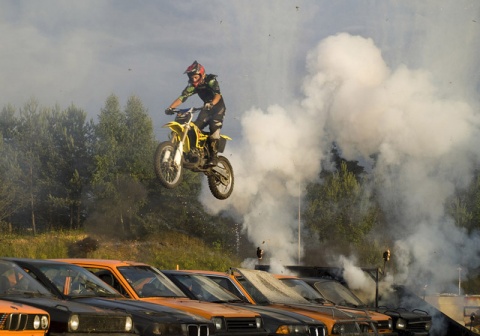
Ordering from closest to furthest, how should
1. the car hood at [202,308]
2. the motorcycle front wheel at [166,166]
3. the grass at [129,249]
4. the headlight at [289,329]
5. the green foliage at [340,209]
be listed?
the car hood at [202,308] < the headlight at [289,329] < the motorcycle front wheel at [166,166] < the grass at [129,249] < the green foliage at [340,209]

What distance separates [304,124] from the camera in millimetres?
34688

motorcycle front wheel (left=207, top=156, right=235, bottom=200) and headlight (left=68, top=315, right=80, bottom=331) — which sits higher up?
motorcycle front wheel (left=207, top=156, right=235, bottom=200)

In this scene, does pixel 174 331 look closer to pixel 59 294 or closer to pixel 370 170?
pixel 59 294

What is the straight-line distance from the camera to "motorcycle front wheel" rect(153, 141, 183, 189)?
21.9m

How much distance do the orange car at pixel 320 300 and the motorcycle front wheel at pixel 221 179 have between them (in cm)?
735

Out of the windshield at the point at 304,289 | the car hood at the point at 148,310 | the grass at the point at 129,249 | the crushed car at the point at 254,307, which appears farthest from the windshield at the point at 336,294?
the grass at the point at 129,249

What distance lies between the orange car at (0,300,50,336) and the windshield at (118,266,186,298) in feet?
10.4

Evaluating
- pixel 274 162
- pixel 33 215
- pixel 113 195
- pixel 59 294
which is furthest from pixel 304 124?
pixel 59 294

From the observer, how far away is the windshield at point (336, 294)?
17.3 m

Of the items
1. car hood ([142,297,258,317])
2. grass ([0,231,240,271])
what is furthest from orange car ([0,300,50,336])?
grass ([0,231,240,271])

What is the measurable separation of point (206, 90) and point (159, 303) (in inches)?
465

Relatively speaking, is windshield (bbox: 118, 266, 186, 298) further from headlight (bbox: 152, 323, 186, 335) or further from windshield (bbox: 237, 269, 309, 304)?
windshield (bbox: 237, 269, 309, 304)

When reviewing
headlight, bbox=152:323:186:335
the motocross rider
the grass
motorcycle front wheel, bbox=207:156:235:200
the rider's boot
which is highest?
the motocross rider

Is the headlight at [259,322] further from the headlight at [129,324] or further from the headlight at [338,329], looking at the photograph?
the headlight at [129,324]
